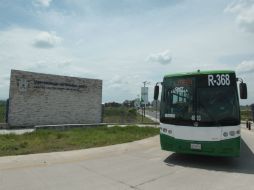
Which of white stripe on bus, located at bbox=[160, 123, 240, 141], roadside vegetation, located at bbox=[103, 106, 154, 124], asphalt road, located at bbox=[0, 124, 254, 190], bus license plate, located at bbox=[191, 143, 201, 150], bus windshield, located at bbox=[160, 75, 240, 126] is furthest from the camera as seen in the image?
roadside vegetation, located at bbox=[103, 106, 154, 124]

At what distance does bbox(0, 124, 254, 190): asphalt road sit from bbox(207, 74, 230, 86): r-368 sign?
8.15 ft

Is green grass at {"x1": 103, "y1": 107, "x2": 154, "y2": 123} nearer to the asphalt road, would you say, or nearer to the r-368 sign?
the asphalt road

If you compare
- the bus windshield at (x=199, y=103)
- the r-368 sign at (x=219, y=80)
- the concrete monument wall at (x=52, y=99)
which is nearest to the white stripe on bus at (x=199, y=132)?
the bus windshield at (x=199, y=103)

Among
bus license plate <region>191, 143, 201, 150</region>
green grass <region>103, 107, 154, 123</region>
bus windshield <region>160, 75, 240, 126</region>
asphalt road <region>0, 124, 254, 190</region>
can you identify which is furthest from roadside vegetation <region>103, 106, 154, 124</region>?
bus license plate <region>191, 143, 201, 150</region>

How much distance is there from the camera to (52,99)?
25.9 m

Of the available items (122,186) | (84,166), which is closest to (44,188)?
(122,186)

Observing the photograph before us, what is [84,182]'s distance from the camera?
7.54 meters

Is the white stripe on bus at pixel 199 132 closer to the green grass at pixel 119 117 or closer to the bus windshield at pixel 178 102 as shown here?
the bus windshield at pixel 178 102

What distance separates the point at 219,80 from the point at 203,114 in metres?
1.15

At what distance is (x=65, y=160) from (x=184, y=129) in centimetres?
387

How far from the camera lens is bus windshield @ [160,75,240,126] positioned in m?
9.79

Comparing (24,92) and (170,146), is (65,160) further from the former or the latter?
Answer: (24,92)

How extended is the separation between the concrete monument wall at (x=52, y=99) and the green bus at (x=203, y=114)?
15.8 metres

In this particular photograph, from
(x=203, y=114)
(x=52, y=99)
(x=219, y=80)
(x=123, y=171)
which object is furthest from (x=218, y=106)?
(x=52, y=99)
